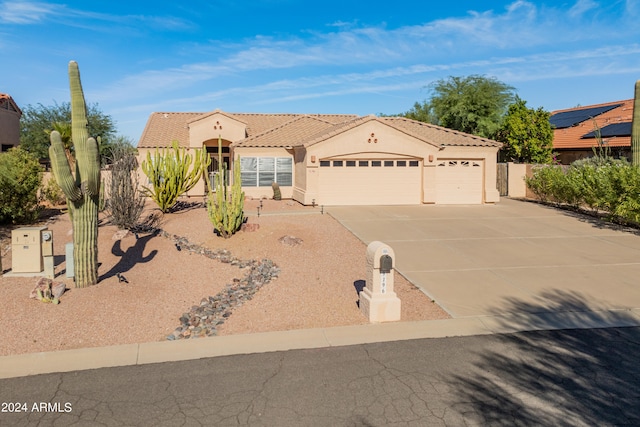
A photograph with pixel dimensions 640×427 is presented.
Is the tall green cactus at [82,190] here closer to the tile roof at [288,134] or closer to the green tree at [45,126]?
the tile roof at [288,134]

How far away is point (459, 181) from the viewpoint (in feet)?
80.3

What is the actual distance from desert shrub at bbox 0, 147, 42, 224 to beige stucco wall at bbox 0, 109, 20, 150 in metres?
14.5

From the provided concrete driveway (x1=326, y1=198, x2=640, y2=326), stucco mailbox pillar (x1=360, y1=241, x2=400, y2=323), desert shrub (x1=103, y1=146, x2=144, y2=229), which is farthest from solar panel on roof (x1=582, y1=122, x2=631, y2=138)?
desert shrub (x1=103, y1=146, x2=144, y2=229)

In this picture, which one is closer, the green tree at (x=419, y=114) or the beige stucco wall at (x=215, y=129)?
the beige stucco wall at (x=215, y=129)

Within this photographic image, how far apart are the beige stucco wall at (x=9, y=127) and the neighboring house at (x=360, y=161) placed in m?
9.79

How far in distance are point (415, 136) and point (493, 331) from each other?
1592 centimetres

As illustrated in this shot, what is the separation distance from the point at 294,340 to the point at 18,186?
1389 centimetres

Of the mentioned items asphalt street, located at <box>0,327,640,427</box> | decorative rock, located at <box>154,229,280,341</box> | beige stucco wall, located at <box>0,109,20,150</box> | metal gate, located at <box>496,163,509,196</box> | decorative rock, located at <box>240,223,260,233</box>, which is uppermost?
beige stucco wall, located at <box>0,109,20,150</box>

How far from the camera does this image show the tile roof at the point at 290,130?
76.8ft

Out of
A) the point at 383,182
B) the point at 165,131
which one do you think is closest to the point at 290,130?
the point at 383,182

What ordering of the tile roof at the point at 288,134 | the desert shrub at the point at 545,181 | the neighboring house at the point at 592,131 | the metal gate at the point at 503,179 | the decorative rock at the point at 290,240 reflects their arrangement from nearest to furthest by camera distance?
the decorative rock at the point at 290,240 → the desert shrub at the point at 545,181 → the tile roof at the point at 288,134 → the metal gate at the point at 503,179 → the neighboring house at the point at 592,131

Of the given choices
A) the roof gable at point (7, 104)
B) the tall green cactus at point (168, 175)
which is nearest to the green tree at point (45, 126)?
the roof gable at point (7, 104)

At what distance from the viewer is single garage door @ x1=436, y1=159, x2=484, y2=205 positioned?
2425 centimetres

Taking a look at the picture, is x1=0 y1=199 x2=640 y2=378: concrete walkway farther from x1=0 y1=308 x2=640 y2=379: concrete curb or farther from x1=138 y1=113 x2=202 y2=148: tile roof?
x1=138 y1=113 x2=202 y2=148: tile roof
